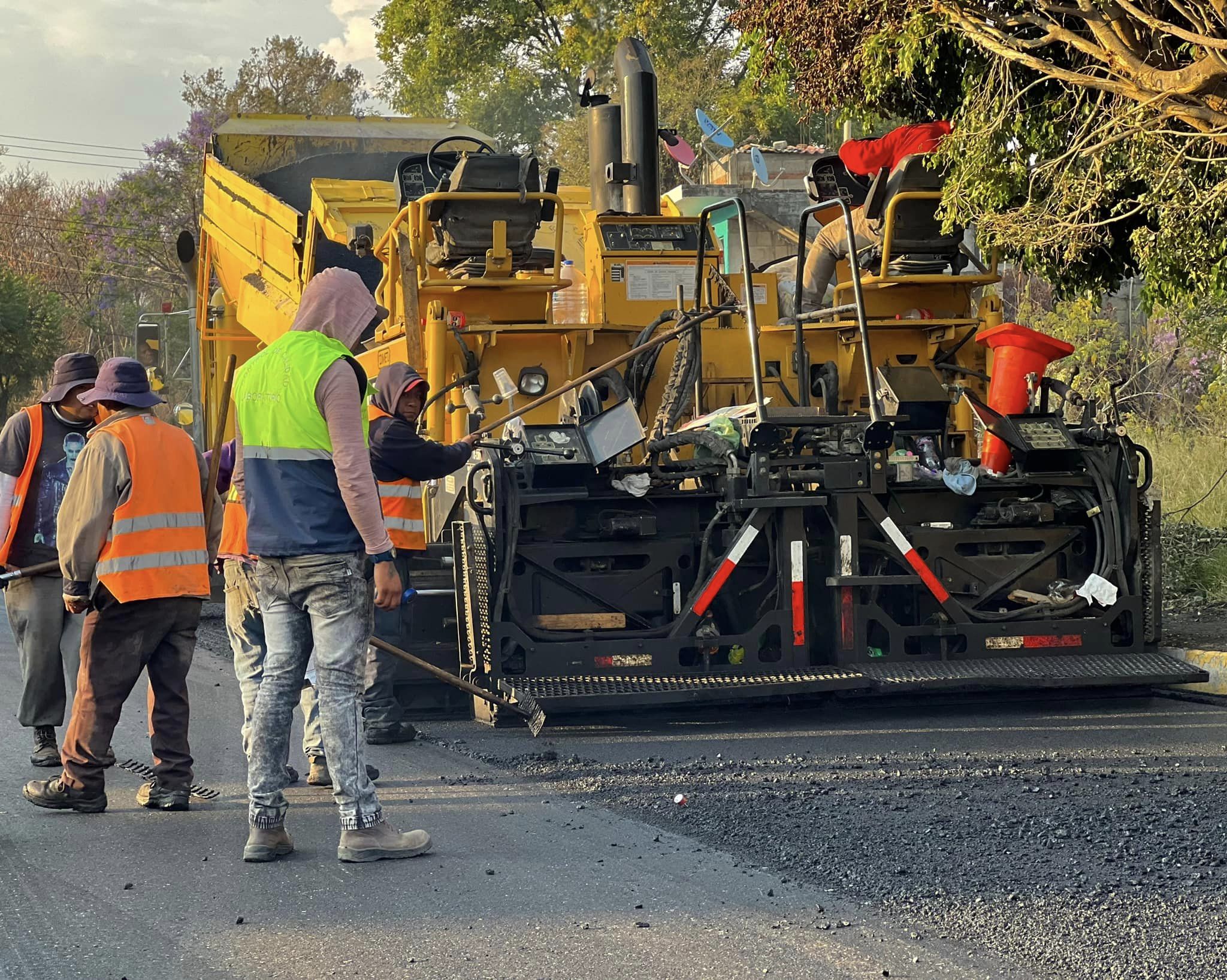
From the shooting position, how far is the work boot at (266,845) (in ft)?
15.6

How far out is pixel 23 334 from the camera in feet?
109

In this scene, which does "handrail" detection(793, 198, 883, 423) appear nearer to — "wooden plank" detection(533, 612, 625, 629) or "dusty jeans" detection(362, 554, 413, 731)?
"wooden plank" detection(533, 612, 625, 629)

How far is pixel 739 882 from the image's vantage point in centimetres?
439

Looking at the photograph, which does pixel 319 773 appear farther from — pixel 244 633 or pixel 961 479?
pixel 961 479

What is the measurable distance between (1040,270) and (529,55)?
25.3 metres

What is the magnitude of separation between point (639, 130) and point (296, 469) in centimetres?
531

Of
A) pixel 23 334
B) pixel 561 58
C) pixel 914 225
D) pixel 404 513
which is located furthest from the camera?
pixel 23 334

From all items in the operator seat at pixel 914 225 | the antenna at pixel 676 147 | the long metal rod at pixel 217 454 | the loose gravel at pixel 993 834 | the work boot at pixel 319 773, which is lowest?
the loose gravel at pixel 993 834

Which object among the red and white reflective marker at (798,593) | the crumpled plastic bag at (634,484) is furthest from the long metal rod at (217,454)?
the red and white reflective marker at (798,593)

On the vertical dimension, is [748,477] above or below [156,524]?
above

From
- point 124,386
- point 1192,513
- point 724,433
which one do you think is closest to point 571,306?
point 724,433

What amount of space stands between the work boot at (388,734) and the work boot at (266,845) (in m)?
1.75

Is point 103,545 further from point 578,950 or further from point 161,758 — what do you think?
point 578,950

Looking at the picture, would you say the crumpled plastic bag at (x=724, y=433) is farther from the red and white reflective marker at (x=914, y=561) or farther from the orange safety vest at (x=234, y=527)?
the orange safety vest at (x=234, y=527)
